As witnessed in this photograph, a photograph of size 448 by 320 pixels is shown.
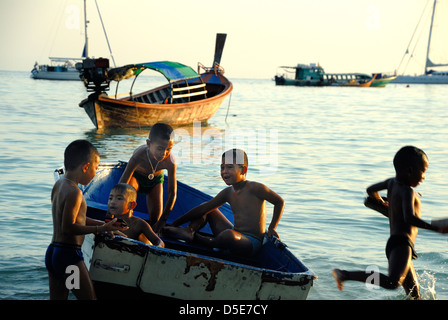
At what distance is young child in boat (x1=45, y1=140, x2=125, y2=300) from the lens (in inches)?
154

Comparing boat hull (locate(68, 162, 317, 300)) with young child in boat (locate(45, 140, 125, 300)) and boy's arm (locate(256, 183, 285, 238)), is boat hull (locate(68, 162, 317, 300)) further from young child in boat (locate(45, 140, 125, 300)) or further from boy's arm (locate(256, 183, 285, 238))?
boy's arm (locate(256, 183, 285, 238))

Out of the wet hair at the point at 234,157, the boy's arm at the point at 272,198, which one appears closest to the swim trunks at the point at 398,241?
the boy's arm at the point at 272,198

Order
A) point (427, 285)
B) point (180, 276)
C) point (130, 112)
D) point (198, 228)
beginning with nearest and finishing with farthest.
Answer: point (180, 276), point (198, 228), point (427, 285), point (130, 112)

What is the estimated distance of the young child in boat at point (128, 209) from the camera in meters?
4.53

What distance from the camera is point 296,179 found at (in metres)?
12.4

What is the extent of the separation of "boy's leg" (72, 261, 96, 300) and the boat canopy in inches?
635

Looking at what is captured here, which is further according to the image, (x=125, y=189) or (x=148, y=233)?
(x=148, y=233)

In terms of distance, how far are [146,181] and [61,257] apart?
6.60 ft

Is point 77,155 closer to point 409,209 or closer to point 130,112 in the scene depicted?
point 409,209

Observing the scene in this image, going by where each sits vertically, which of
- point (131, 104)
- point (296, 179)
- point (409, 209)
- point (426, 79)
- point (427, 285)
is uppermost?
point (426, 79)

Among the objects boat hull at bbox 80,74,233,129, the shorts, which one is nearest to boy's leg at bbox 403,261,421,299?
the shorts

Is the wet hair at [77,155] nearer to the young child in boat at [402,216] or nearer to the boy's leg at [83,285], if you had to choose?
the boy's leg at [83,285]

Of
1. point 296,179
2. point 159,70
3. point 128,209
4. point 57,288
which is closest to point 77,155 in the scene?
point 128,209

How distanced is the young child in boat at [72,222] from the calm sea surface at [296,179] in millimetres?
1750
